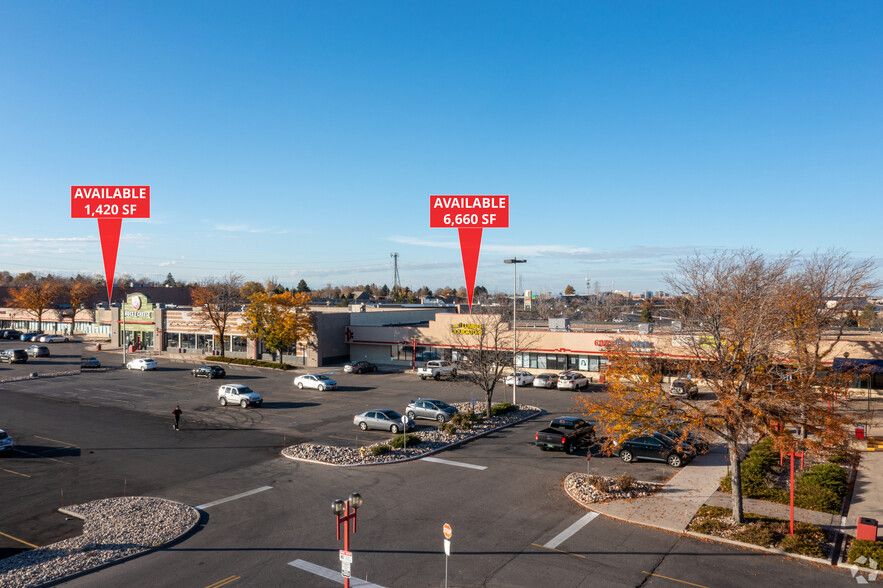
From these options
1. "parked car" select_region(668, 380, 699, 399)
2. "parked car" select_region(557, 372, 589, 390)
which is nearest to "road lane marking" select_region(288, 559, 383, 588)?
"parked car" select_region(668, 380, 699, 399)

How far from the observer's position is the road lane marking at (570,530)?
52.6ft

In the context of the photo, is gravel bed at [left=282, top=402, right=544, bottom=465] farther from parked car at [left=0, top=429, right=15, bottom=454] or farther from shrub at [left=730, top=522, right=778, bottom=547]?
shrub at [left=730, top=522, right=778, bottom=547]

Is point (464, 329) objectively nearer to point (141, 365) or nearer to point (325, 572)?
point (141, 365)

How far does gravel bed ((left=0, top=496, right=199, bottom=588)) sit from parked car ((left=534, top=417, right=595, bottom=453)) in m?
15.5

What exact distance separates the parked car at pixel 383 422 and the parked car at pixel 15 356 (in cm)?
5340

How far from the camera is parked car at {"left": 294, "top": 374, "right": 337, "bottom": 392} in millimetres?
44406

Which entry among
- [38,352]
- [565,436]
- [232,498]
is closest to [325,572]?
[232,498]

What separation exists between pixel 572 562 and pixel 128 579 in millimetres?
11605

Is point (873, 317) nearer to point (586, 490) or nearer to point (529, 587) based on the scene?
point (586, 490)

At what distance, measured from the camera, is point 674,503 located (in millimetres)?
19391

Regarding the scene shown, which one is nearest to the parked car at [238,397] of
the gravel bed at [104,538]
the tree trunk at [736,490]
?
the gravel bed at [104,538]

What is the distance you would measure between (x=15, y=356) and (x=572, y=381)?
62361 millimetres

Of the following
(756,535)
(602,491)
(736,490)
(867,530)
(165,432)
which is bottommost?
(165,432)

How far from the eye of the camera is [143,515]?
17.9 metres
